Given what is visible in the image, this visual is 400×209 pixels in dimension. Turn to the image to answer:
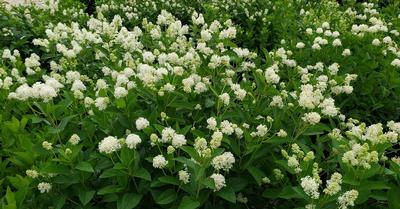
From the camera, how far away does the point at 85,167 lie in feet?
8.41

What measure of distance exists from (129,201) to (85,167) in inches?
12.4

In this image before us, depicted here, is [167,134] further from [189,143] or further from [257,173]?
[257,173]

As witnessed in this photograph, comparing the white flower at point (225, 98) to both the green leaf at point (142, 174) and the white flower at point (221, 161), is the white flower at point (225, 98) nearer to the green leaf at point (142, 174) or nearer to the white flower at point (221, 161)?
the white flower at point (221, 161)

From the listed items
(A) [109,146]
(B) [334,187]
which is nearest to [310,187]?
(B) [334,187]

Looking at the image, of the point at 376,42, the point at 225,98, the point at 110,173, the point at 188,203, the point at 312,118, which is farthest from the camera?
the point at 376,42

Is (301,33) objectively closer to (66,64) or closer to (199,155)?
(66,64)

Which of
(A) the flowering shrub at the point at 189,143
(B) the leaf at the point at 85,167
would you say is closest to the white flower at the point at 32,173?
(A) the flowering shrub at the point at 189,143

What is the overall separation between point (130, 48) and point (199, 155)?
89.3 inches

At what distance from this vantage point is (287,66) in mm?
4492

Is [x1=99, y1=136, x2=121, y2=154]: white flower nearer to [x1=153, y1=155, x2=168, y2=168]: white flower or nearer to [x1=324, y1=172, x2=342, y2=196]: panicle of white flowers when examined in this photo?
[x1=153, y1=155, x2=168, y2=168]: white flower

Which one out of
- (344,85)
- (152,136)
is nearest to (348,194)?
(152,136)

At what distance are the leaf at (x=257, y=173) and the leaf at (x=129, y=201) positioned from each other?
2.19 ft

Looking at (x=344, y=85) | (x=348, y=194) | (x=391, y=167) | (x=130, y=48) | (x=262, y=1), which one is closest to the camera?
(x=348, y=194)

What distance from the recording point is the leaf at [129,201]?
249 cm
